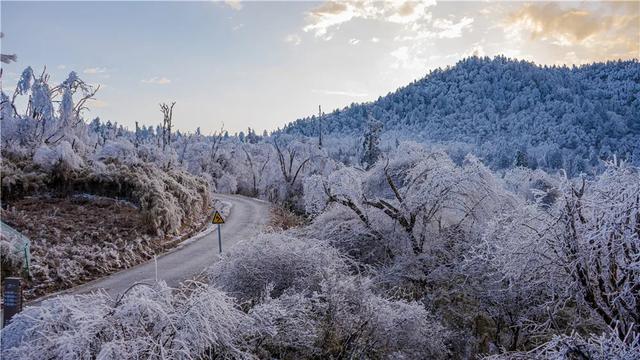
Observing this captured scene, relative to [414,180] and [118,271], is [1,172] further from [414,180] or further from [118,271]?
[414,180]

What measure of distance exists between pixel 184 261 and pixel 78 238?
137 inches

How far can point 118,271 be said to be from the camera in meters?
15.0

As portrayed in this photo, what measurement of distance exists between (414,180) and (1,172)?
15639mm

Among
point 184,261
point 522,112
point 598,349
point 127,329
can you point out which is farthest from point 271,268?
point 522,112

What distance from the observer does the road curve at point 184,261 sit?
13555 mm

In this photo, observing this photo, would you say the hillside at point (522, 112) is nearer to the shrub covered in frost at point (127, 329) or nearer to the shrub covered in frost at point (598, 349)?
the shrub covered in frost at point (598, 349)

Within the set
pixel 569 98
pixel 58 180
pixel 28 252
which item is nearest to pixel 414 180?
pixel 28 252

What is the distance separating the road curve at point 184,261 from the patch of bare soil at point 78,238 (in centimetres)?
42

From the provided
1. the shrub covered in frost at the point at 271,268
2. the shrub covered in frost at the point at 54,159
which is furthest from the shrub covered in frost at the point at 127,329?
the shrub covered in frost at the point at 54,159

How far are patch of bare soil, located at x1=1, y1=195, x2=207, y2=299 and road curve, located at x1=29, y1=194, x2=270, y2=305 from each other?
42 centimetres

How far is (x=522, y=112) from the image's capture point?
545ft

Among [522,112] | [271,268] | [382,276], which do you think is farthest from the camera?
[522,112]

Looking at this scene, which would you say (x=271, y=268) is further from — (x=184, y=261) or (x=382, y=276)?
(x=184, y=261)

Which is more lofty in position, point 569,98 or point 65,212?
point 569,98
